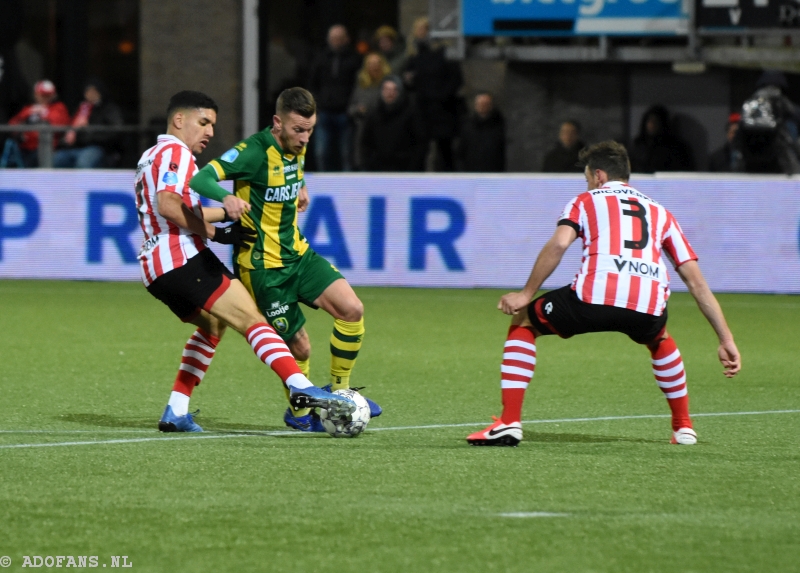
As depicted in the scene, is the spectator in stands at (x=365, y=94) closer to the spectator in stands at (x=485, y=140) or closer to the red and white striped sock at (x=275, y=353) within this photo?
the spectator in stands at (x=485, y=140)

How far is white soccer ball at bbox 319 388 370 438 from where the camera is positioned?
7.42 m

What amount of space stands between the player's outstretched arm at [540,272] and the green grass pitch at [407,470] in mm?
665

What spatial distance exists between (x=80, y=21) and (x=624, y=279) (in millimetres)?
20215

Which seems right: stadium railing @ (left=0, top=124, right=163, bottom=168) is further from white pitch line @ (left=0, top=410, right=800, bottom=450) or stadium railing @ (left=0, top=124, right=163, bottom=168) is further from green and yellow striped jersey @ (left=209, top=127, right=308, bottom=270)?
white pitch line @ (left=0, top=410, right=800, bottom=450)

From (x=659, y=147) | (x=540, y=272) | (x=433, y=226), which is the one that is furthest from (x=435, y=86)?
(x=540, y=272)

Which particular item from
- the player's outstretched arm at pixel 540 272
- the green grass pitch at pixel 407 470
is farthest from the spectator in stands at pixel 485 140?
the player's outstretched arm at pixel 540 272

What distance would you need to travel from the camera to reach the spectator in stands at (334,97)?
62.6ft

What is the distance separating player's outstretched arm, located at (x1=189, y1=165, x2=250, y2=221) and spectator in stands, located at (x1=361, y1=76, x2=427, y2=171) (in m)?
10.8

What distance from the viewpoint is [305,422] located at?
8.00m

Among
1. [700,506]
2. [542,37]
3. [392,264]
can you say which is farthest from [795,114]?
[700,506]

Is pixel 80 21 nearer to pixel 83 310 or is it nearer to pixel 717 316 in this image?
pixel 83 310

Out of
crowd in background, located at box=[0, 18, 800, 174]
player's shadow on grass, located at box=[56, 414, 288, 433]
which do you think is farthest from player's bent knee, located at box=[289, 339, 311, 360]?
crowd in background, located at box=[0, 18, 800, 174]

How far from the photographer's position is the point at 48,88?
2050 cm

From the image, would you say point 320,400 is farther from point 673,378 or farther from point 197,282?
point 673,378
